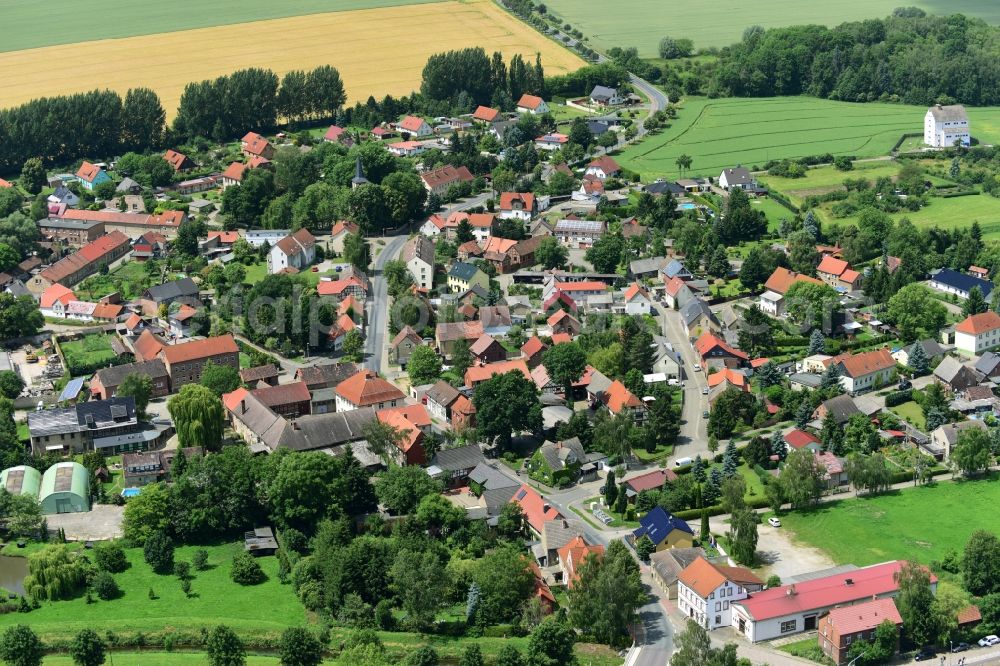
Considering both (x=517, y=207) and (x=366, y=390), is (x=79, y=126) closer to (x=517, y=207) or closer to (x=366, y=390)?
(x=517, y=207)

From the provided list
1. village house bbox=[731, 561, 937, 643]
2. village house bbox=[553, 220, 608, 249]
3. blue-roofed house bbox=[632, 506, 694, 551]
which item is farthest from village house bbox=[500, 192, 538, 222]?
village house bbox=[731, 561, 937, 643]

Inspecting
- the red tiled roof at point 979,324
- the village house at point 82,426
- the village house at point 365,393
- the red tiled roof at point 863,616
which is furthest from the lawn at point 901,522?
the village house at point 82,426

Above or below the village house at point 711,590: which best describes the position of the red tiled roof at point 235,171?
above

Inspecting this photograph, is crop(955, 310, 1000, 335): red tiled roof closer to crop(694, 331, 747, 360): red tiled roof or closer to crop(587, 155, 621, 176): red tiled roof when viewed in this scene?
crop(694, 331, 747, 360): red tiled roof

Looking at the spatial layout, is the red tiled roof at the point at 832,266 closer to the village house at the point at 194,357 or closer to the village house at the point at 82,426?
the village house at the point at 194,357

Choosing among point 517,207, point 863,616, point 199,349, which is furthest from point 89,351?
point 863,616

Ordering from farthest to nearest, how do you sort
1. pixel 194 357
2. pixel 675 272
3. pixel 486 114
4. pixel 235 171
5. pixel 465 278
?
1. pixel 486 114
2. pixel 235 171
3. pixel 675 272
4. pixel 465 278
5. pixel 194 357

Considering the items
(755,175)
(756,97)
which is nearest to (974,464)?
(755,175)

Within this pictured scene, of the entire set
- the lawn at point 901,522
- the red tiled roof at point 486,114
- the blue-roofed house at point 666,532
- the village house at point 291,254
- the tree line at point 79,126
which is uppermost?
the tree line at point 79,126

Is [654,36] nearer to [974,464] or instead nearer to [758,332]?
[758,332]
